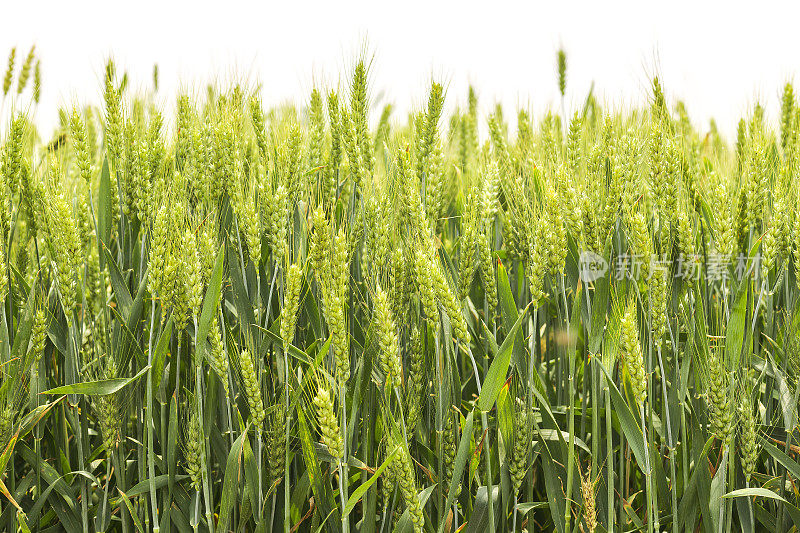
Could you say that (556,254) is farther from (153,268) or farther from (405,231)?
(153,268)

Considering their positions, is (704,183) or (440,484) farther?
(704,183)

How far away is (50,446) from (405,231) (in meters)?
1.30

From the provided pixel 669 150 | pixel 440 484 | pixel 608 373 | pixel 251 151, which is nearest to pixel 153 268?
pixel 251 151

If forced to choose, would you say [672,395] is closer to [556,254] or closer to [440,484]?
[556,254]

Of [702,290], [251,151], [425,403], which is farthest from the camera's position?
[251,151]

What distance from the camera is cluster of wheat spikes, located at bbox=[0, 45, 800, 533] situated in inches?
58.8

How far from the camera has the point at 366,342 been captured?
1.59m

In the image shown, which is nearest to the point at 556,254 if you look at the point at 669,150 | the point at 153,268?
the point at 669,150

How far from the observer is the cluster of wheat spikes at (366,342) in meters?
1.49

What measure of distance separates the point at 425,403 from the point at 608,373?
0.52 meters

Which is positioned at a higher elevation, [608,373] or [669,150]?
[669,150]

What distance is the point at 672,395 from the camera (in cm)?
172

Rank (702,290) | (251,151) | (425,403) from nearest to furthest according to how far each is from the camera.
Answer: (425,403)
(702,290)
(251,151)

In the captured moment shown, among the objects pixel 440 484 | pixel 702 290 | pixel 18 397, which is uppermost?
pixel 702 290
